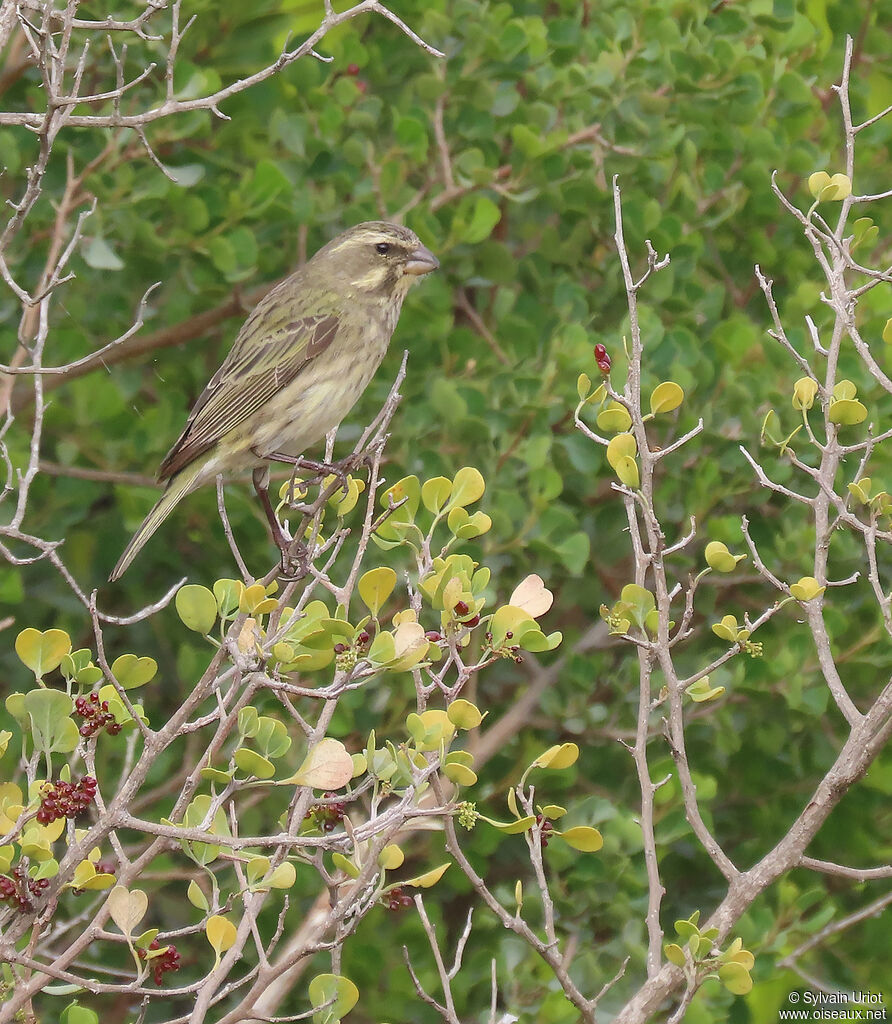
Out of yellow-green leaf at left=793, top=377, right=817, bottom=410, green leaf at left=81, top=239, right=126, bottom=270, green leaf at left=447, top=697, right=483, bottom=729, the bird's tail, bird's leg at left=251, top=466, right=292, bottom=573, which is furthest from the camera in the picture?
green leaf at left=81, top=239, right=126, bottom=270

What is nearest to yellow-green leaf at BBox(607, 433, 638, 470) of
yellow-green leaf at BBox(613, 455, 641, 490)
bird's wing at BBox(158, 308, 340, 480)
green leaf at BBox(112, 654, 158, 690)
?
yellow-green leaf at BBox(613, 455, 641, 490)

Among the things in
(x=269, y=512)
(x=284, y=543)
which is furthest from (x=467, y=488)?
(x=269, y=512)

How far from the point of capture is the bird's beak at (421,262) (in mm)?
4879

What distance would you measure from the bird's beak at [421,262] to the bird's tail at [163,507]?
952mm

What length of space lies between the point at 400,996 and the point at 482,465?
5.58 ft

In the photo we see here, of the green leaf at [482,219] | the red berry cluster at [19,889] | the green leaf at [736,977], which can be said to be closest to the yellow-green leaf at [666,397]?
the green leaf at [736,977]

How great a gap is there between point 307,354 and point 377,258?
16.0 inches

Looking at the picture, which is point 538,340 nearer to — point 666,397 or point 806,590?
point 666,397

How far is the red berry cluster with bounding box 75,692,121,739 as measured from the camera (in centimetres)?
258

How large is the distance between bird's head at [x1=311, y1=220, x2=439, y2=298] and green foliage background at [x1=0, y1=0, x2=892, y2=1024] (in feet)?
0.51

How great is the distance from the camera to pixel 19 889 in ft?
8.12

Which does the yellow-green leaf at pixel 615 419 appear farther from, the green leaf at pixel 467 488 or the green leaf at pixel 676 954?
the green leaf at pixel 676 954

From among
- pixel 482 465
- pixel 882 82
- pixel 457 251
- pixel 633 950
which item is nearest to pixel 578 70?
pixel 457 251

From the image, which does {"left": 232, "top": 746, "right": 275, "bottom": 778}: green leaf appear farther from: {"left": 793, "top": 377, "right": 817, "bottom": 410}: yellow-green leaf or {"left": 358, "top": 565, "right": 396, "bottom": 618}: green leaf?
{"left": 793, "top": 377, "right": 817, "bottom": 410}: yellow-green leaf
